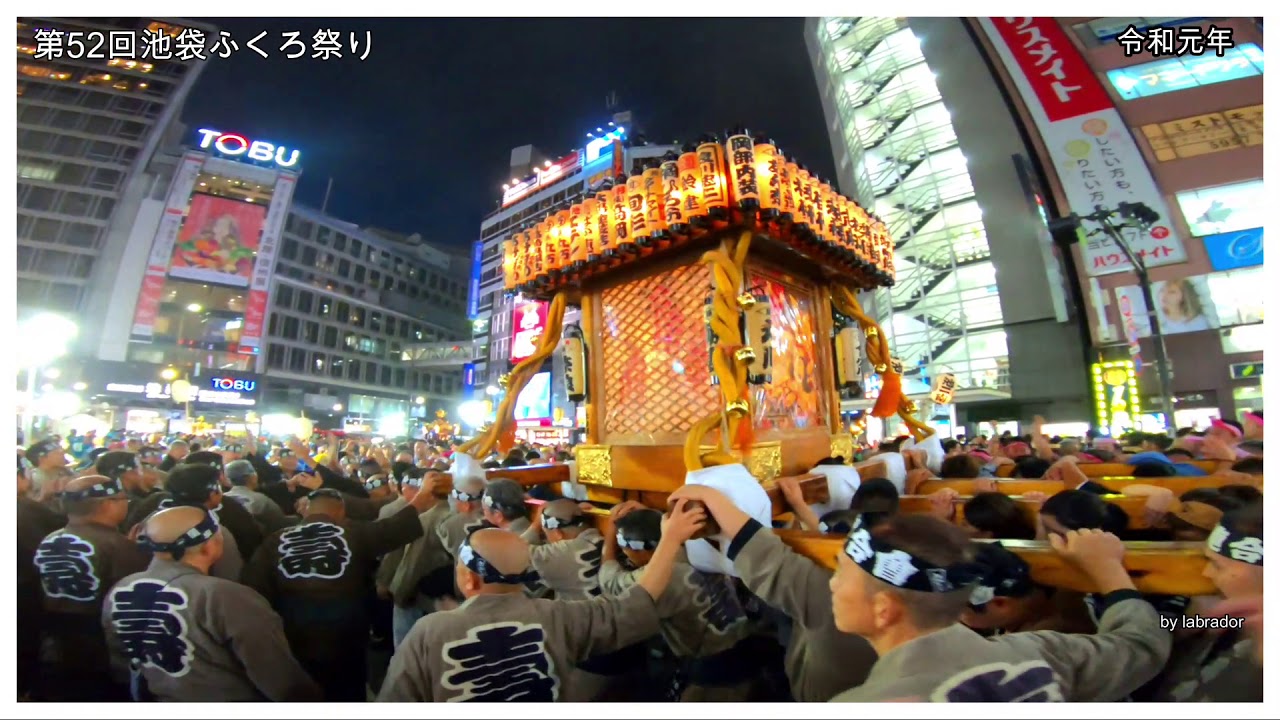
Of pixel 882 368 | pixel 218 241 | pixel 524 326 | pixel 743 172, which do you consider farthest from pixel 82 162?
pixel 882 368

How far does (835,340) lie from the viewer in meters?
5.47

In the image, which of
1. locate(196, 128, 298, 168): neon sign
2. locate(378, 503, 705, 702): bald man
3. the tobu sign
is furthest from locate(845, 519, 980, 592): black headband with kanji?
locate(196, 128, 298, 168): neon sign

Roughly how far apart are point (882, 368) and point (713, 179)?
324cm

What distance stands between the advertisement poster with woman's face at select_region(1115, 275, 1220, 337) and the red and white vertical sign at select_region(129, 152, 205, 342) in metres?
50.5

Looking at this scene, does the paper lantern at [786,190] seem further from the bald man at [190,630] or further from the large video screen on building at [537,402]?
the large video screen on building at [537,402]

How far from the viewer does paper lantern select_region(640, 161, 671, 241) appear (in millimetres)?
4094

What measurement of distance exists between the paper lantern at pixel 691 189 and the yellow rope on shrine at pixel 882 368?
7.96 ft

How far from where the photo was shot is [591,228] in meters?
4.64

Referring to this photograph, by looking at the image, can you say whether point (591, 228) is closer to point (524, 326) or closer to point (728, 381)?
point (728, 381)

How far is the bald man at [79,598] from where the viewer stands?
10.6ft

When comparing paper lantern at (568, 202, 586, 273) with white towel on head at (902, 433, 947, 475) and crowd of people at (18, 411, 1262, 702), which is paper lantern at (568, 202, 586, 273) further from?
white towel on head at (902, 433, 947, 475)

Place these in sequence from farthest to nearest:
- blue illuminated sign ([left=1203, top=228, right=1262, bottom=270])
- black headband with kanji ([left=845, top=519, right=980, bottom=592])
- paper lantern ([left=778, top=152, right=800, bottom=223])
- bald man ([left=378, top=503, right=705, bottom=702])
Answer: blue illuminated sign ([left=1203, top=228, right=1262, bottom=270]), paper lantern ([left=778, top=152, right=800, bottom=223]), bald man ([left=378, top=503, right=705, bottom=702]), black headband with kanji ([left=845, top=519, right=980, bottom=592])

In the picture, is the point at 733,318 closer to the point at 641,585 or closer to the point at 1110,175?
the point at 641,585
